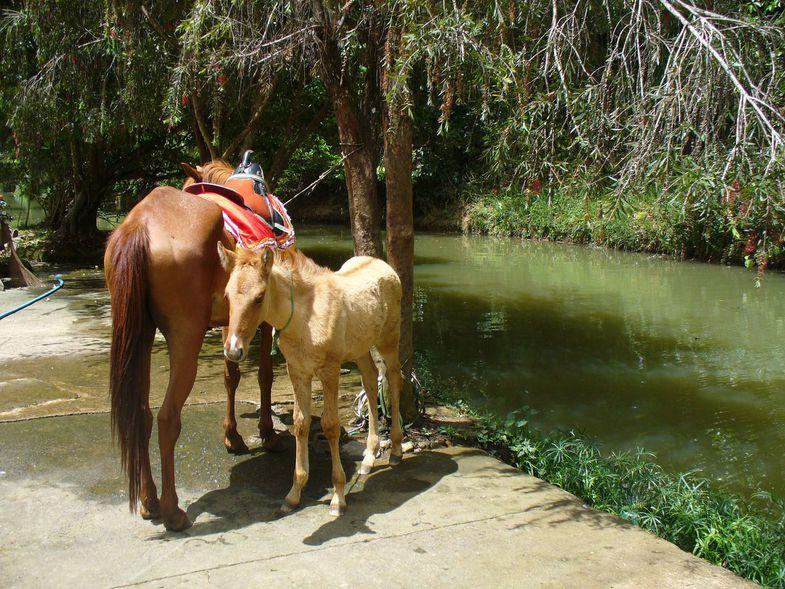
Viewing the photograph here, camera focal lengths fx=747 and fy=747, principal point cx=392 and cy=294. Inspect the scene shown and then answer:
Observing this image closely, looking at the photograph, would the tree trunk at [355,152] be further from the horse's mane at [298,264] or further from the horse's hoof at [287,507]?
the horse's hoof at [287,507]

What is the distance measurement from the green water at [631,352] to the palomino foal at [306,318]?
319 centimetres

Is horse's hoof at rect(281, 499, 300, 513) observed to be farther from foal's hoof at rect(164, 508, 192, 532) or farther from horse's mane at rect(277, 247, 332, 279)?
horse's mane at rect(277, 247, 332, 279)

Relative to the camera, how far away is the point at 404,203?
5820 millimetres

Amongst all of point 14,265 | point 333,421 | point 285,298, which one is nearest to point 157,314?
point 285,298

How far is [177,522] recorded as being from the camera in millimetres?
4070

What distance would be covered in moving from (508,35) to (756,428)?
14.9 ft

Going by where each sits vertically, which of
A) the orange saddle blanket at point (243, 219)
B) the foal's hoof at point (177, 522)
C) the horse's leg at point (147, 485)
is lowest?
the foal's hoof at point (177, 522)

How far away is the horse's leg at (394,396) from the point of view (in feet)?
16.9

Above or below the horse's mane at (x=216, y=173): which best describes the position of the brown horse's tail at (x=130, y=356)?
below

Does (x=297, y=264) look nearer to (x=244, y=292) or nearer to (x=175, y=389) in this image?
(x=244, y=292)

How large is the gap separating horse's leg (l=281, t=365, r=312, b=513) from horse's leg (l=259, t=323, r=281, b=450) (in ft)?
3.17

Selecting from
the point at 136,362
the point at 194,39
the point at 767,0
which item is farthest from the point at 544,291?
the point at 136,362

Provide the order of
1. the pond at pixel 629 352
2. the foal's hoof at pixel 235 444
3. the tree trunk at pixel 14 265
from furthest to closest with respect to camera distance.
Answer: the tree trunk at pixel 14 265 < the pond at pixel 629 352 < the foal's hoof at pixel 235 444

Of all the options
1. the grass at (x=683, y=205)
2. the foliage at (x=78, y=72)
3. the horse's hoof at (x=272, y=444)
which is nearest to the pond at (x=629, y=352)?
the grass at (x=683, y=205)
